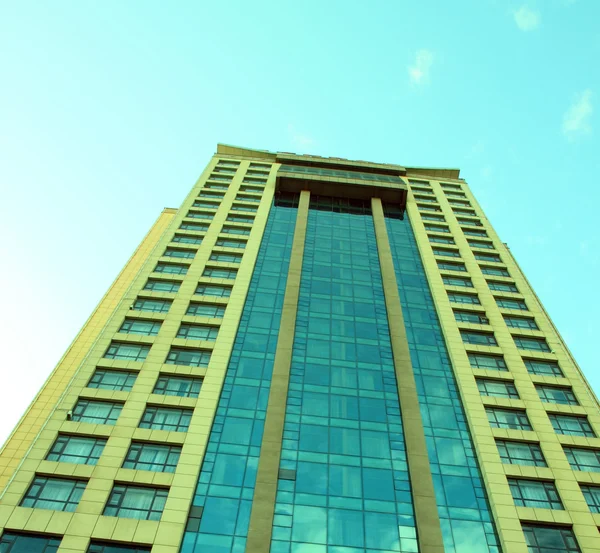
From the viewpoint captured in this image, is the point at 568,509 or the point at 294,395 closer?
the point at 568,509

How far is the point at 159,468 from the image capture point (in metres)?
28.4

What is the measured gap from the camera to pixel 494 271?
4925 centimetres

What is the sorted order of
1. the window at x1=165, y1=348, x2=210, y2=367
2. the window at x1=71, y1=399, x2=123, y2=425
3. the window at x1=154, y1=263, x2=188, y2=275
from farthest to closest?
the window at x1=154, y1=263, x2=188, y2=275 → the window at x1=165, y1=348, x2=210, y2=367 → the window at x1=71, y1=399, x2=123, y2=425

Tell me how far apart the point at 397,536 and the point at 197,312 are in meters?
21.0

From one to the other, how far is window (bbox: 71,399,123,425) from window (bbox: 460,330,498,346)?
24.5 meters

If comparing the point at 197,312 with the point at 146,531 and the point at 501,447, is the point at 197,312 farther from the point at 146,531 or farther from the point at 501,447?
the point at 501,447

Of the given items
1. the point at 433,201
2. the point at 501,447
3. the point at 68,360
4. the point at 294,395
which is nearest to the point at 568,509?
the point at 501,447

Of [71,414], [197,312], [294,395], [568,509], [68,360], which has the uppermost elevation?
[197,312]

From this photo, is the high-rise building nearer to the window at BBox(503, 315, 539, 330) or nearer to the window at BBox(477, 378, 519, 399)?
the window at BBox(477, 378, 519, 399)

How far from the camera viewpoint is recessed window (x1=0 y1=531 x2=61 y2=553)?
78.1ft

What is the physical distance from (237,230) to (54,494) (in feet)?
95.9

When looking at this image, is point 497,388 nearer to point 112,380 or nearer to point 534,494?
point 534,494

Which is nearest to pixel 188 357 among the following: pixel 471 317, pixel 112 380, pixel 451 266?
pixel 112 380

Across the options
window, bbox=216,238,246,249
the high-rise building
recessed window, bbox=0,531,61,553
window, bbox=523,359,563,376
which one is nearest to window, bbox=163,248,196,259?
the high-rise building
